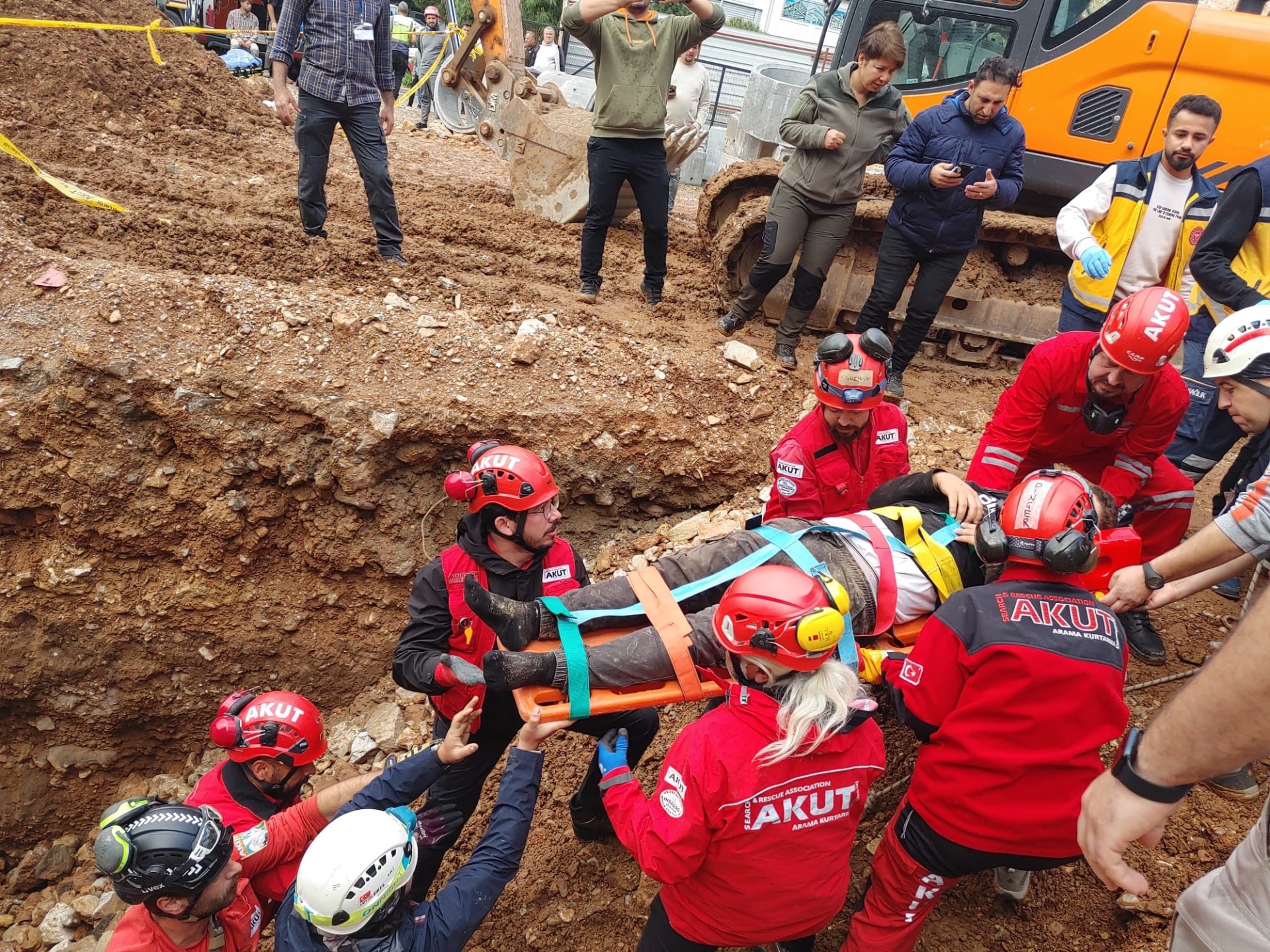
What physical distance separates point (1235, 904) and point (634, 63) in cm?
571

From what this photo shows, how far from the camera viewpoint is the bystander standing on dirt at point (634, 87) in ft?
18.9

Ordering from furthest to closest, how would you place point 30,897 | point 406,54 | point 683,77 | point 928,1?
point 406,54, point 683,77, point 928,1, point 30,897

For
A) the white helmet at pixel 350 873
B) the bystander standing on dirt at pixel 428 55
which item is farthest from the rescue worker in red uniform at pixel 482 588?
the bystander standing on dirt at pixel 428 55

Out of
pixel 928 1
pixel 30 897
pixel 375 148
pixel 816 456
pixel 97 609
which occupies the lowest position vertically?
pixel 30 897

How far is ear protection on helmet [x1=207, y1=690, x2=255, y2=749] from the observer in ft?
10.2

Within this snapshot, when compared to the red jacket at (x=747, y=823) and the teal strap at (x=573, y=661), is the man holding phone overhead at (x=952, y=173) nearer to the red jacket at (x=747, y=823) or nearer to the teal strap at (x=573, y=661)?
the teal strap at (x=573, y=661)

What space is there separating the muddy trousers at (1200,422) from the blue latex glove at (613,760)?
3.95 m

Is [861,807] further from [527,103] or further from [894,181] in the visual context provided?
[527,103]

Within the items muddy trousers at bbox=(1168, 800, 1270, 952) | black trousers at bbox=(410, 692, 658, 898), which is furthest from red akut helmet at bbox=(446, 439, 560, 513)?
muddy trousers at bbox=(1168, 800, 1270, 952)

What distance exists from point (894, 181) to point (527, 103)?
527cm

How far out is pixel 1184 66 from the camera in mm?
6172

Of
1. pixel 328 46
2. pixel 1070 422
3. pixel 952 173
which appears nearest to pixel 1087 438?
pixel 1070 422

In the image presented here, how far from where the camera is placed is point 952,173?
5.25m

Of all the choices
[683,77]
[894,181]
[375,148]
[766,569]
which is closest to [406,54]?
[683,77]
